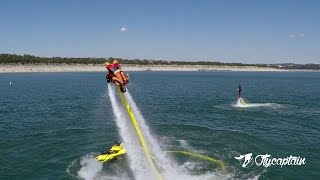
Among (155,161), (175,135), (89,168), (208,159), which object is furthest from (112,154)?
(175,135)

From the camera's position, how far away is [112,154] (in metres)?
39.8

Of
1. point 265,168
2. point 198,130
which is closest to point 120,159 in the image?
point 265,168

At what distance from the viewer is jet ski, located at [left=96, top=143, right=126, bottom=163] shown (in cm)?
3926

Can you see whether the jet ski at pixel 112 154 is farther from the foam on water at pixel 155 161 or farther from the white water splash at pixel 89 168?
the foam on water at pixel 155 161

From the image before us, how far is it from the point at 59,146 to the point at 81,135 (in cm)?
641

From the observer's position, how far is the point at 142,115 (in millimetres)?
73312

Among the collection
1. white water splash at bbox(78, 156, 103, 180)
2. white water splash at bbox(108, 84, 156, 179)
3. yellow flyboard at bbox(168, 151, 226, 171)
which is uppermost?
white water splash at bbox(108, 84, 156, 179)

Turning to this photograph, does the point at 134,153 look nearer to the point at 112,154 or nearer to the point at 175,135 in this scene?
the point at 112,154

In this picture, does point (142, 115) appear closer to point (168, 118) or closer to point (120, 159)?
point (168, 118)

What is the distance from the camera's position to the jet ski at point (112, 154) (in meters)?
39.3

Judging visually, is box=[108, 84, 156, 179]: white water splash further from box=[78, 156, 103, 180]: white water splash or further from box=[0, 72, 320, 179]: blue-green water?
box=[78, 156, 103, 180]: white water splash

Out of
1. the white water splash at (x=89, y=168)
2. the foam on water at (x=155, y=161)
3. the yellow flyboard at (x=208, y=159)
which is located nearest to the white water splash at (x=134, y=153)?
the foam on water at (x=155, y=161)

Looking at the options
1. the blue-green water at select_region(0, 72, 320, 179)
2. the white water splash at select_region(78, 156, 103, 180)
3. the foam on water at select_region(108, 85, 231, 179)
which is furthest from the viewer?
the blue-green water at select_region(0, 72, 320, 179)

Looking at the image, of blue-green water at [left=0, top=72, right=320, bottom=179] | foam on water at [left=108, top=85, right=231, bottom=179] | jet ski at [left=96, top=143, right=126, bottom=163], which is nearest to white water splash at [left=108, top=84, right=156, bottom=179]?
foam on water at [left=108, top=85, right=231, bottom=179]
